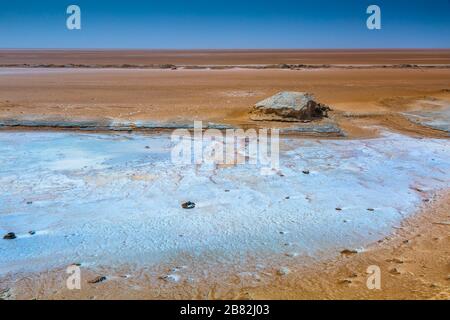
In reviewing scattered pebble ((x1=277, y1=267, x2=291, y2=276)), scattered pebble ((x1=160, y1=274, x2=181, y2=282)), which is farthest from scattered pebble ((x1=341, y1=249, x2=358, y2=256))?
scattered pebble ((x1=160, y1=274, x2=181, y2=282))

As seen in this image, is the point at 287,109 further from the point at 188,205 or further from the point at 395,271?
the point at 395,271

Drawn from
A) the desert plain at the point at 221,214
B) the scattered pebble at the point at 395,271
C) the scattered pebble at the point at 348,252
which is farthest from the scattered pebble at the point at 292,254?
the scattered pebble at the point at 395,271

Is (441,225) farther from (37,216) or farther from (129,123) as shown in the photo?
(129,123)

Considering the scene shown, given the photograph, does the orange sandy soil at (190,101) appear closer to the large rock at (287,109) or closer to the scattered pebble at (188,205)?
the large rock at (287,109)

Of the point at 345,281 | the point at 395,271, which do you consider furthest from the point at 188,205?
the point at 395,271

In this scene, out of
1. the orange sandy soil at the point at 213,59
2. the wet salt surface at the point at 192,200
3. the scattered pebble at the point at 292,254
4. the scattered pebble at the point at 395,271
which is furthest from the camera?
the orange sandy soil at the point at 213,59

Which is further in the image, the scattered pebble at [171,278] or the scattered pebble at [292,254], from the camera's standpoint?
the scattered pebble at [292,254]

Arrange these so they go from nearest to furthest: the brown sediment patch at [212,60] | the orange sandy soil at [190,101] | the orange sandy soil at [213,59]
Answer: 1. the orange sandy soil at [190,101]
2. the brown sediment patch at [212,60]
3. the orange sandy soil at [213,59]
